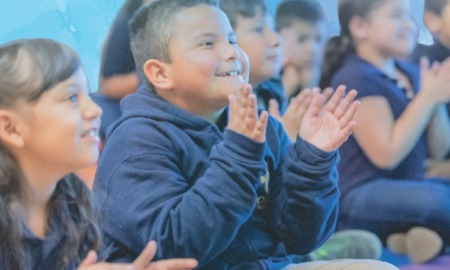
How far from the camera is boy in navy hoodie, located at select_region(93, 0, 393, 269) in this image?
81cm

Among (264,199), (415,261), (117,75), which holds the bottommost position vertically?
(415,261)

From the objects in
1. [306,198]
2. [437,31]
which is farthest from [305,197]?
[437,31]

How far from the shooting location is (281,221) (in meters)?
0.92

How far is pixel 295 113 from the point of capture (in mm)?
1010

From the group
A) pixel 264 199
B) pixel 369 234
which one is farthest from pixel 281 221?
pixel 369 234

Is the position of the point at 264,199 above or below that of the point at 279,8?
below

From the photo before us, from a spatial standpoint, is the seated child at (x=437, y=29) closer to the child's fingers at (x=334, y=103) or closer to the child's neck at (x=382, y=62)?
the child's neck at (x=382, y=62)

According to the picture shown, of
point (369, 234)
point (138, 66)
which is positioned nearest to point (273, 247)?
point (369, 234)

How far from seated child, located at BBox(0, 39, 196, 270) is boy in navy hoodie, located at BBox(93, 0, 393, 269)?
52mm

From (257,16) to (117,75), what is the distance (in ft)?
0.73

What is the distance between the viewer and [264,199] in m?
0.94

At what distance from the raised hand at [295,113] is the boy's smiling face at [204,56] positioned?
133 mm

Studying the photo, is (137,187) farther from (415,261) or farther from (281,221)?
(415,261)

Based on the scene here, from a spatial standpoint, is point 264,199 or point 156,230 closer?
point 156,230
